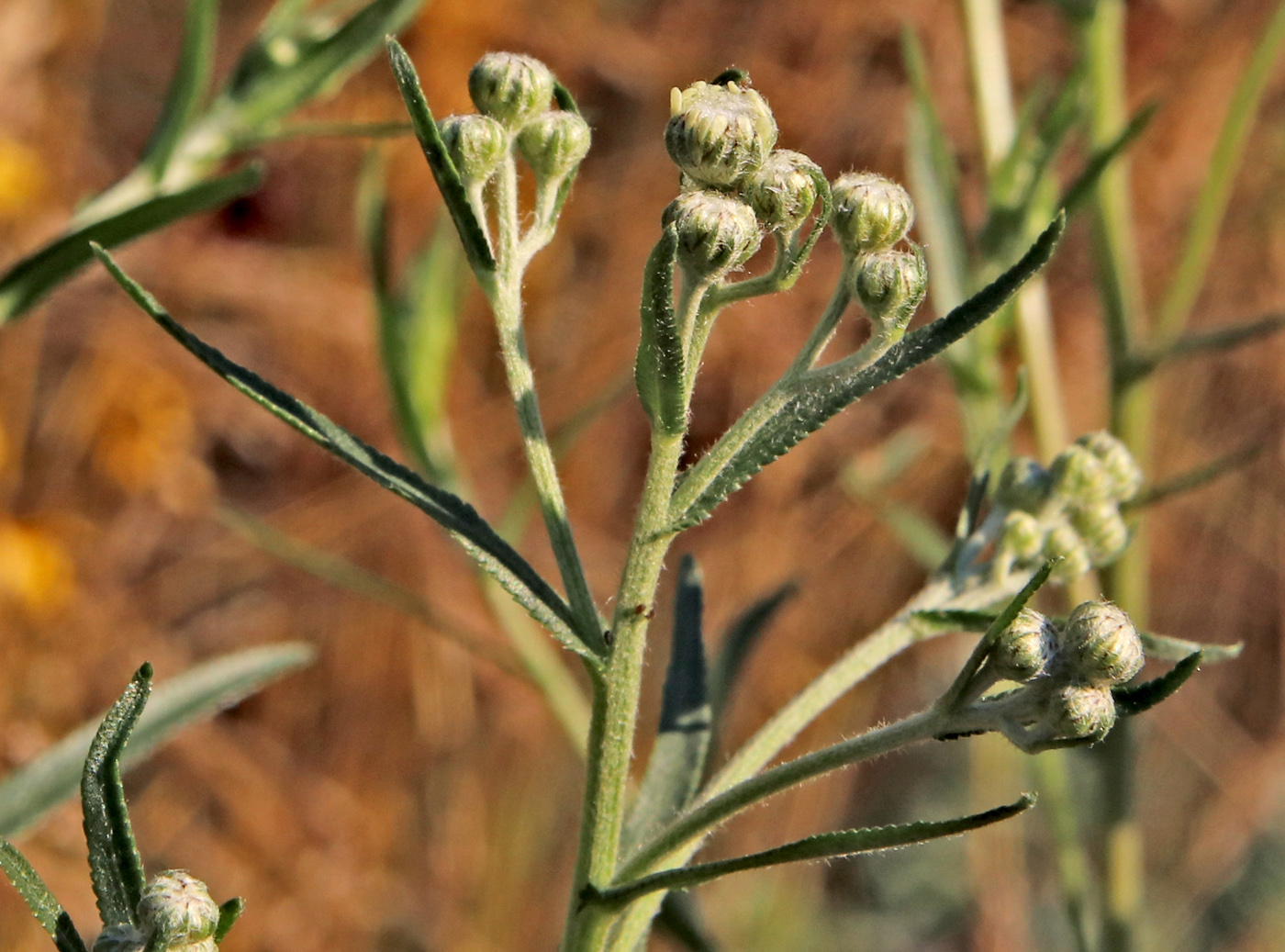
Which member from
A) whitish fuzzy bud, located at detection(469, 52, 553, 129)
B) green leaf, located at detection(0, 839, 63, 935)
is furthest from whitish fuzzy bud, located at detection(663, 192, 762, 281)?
green leaf, located at detection(0, 839, 63, 935)

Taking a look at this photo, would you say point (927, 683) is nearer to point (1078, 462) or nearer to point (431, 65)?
point (431, 65)

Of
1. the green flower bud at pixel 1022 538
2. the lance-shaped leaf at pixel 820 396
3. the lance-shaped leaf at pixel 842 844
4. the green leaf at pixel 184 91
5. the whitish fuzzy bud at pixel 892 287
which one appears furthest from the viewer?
the green leaf at pixel 184 91

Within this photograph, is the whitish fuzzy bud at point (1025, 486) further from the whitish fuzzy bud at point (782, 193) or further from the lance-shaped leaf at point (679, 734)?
the whitish fuzzy bud at point (782, 193)

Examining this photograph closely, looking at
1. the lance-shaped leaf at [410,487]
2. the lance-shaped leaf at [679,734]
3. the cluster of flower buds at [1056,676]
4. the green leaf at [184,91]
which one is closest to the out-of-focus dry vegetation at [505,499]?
the green leaf at [184,91]

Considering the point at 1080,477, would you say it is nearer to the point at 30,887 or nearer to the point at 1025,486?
the point at 1025,486

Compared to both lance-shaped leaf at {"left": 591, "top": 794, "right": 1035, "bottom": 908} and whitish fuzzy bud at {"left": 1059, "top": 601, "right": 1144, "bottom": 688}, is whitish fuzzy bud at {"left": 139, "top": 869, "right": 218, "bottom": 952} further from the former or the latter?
whitish fuzzy bud at {"left": 1059, "top": 601, "right": 1144, "bottom": 688}
